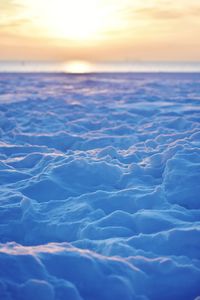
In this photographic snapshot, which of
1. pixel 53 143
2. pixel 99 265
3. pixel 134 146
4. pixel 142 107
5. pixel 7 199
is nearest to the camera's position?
pixel 99 265

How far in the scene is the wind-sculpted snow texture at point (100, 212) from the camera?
9.51 ft

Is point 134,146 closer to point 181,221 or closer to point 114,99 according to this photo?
point 181,221

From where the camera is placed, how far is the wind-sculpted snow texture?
290cm

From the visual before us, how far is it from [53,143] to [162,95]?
6972 millimetres

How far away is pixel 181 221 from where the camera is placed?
149 inches

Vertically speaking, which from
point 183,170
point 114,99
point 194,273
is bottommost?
point 194,273

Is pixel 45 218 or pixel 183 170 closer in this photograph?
pixel 45 218

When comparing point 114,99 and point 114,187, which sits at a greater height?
point 114,99

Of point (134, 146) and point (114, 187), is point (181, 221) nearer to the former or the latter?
point (114, 187)

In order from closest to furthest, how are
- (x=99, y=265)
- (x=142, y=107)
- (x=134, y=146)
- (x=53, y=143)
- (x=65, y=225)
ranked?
(x=99, y=265) → (x=65, y=225) → (x=134, y=146) → (x=53, y=143) → (x=142, y=107)

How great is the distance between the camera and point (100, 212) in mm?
4020

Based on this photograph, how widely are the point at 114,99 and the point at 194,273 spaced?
31.5 ft

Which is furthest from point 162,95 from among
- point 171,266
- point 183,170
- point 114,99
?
point 171,266

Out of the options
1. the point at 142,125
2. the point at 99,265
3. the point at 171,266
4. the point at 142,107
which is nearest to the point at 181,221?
the point at 171,266
